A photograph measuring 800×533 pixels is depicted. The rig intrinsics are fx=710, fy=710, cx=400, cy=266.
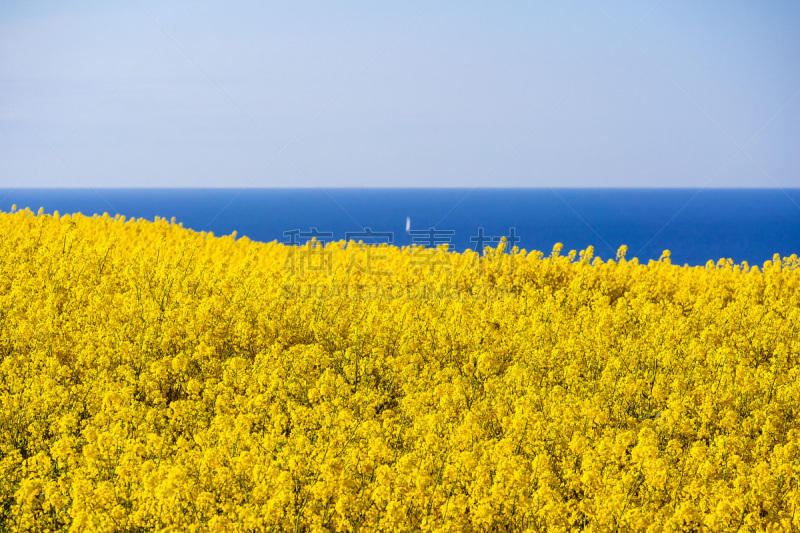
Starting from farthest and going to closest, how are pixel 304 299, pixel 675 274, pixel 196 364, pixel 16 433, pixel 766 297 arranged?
pixel 675 274, pixel 766 297, pixel 304 299, pixel 196 364, pixel 16 433

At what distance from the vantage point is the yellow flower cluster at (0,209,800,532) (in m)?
4.99

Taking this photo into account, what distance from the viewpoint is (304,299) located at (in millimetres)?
9172

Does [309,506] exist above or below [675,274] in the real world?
below

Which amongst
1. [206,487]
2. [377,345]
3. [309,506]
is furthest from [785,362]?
[206,487]

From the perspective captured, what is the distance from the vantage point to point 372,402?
6574 mm

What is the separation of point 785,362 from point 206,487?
689 cm

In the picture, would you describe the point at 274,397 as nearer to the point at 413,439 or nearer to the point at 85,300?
the point at 413,439

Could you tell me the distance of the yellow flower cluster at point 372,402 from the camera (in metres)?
4.99

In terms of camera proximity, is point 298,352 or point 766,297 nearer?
point 298,352

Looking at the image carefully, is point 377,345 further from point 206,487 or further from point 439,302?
point 206,487

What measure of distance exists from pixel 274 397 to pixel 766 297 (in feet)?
28.0

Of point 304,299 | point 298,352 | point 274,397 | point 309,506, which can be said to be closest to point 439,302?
point 304,299

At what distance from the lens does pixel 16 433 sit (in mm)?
5996

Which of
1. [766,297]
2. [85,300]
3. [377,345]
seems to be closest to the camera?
[377,345]
